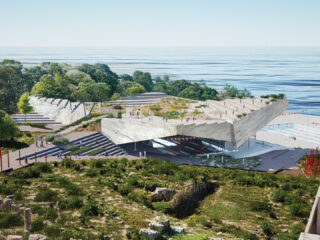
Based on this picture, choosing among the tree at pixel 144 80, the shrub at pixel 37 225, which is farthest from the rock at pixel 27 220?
the tree at pixel 144 80

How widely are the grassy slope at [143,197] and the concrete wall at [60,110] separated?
2040 cm

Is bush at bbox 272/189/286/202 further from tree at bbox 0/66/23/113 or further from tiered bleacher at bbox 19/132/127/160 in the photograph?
tree at bbox 0/66/23/113

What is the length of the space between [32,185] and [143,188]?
6919 millimetres

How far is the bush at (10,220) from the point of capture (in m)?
17.3

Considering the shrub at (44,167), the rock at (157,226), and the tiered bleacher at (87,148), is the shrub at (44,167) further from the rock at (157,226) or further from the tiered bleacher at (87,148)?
the rock at (157,226)

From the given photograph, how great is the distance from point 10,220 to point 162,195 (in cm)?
919

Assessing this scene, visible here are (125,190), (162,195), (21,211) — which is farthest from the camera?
Answer: (125,190)

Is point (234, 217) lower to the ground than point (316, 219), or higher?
lower

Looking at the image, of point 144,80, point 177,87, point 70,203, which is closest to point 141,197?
point 70,203

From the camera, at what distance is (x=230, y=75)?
615ft

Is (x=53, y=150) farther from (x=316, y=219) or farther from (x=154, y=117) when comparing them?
(x=316, y=219)

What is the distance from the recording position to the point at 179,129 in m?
32.9

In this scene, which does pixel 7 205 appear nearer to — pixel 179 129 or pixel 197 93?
pixel 179 129

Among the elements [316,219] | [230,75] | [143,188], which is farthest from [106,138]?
[230,75]
